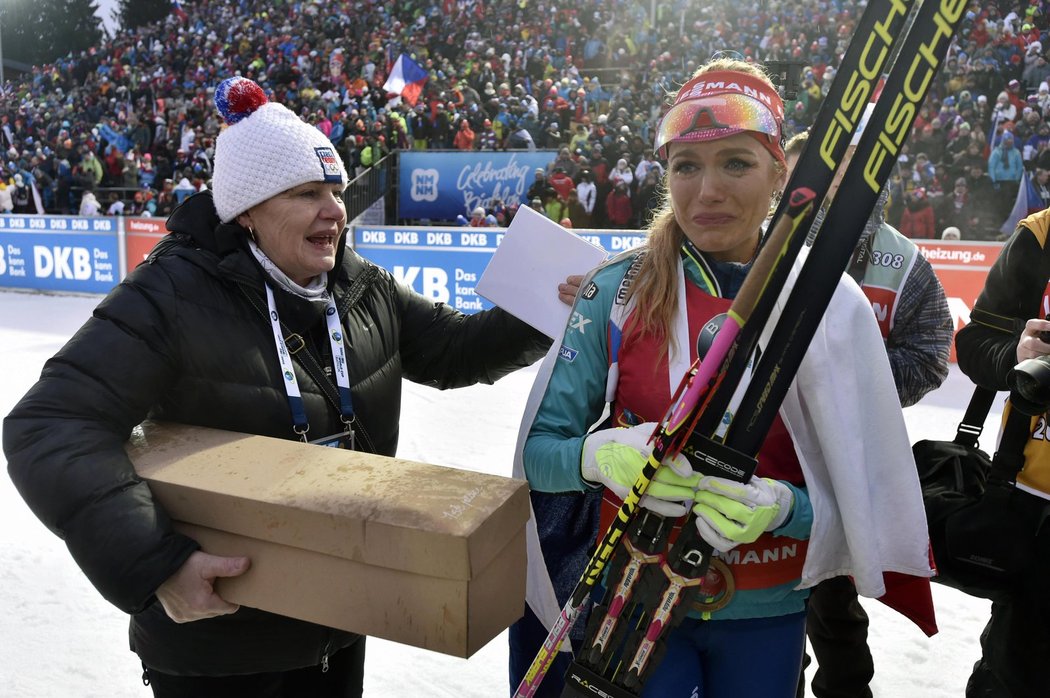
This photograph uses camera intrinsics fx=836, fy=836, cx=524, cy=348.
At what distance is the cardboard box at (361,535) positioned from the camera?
126cm

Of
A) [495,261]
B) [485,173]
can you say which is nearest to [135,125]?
[485,173]

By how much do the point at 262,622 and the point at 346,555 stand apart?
19.9 inches

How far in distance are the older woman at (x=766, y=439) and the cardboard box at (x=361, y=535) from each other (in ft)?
0.78

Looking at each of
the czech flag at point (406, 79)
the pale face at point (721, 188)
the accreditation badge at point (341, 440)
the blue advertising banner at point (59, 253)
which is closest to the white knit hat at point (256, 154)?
the accreditation badge at point (341, 440)

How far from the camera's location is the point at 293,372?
1.72 m

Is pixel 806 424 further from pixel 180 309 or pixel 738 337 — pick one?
pixel 180 309

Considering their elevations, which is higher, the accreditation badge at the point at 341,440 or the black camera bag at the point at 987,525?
the accreditation badge at the point at 341,440

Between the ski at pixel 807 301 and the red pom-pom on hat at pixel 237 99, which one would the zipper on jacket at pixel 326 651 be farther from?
the red pom-pom on hat at pixel 237 99

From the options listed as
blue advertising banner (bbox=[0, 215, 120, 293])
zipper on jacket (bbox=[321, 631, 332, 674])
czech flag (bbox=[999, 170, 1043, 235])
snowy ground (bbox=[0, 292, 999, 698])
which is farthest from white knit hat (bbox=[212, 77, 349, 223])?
blue advertising banner (bbox=[0, 215, 120, 293])

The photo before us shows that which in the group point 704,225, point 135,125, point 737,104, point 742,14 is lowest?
point 135,125

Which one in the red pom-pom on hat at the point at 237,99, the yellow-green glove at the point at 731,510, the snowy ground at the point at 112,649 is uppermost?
the red pom-pom on hat at the point at 237,99

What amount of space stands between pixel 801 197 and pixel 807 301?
0.53 feet

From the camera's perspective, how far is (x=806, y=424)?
1500 millimetres

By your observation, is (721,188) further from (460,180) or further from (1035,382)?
(460,180)
